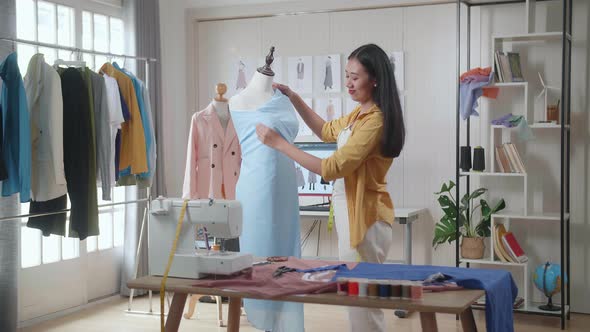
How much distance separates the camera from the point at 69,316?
17.1ft

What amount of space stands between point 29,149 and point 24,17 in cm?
135

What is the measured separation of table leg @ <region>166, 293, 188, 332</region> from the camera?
108 inches

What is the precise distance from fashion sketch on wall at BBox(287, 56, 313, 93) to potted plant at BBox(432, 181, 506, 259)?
4.67 ft

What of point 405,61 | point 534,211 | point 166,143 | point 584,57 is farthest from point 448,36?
point 166,143

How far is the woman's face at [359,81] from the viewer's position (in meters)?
2.86

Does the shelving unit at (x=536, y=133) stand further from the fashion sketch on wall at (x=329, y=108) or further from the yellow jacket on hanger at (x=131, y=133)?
the yellow jacket on hanger at (x=131, y=133)

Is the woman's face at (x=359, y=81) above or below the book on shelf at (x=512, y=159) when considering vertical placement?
above

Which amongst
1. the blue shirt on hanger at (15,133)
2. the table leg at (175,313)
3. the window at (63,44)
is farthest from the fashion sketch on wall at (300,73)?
the table leg at (175,313)

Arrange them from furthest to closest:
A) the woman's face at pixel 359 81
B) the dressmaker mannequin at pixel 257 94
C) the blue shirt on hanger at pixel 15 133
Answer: the blue shirt on hanger at pixel 15 133 < the dressmaker mannequin at pixel 257 94 < the woman's face at pixel 359 81

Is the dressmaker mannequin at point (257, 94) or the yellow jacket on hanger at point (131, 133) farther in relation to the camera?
the yellow jacket on hanger at point (131, 133)

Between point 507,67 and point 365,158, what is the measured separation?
278 cm

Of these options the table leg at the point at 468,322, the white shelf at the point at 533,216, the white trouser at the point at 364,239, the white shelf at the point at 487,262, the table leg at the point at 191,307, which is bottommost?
the table leg at the point at 191,307

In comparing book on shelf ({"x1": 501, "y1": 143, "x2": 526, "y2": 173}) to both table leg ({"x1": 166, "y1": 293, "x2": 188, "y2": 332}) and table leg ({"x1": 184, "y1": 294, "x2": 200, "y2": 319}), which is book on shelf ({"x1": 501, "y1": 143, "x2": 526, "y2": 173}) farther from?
table leg ({"x1": 166, "y1": 293, "x2": 188, "y2": 332})

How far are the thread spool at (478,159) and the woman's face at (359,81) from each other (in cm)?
261
